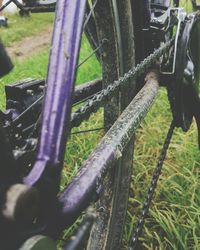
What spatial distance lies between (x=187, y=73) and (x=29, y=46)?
12.9 ft

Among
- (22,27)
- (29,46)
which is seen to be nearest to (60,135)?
(29,46)

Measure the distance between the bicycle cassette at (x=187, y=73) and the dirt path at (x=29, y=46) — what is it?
313cm


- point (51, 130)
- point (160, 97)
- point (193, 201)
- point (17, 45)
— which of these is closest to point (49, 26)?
point (17, 45)

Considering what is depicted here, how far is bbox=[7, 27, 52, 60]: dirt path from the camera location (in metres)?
5.07

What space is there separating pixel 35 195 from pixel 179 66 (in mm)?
1082

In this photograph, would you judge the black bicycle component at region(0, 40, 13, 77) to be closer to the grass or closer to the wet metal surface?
the wet metal surface

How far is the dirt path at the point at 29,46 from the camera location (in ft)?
16.7

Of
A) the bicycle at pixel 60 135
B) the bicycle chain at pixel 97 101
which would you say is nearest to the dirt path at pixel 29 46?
the bicycle at pixel 60 135

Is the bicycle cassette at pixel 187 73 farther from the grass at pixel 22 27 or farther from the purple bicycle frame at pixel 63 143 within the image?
the grass at pixel 22 27

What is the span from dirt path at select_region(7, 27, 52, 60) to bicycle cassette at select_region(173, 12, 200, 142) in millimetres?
3127

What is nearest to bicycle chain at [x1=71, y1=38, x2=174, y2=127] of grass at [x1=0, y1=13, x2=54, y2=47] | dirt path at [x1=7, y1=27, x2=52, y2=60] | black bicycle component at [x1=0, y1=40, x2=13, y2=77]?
black bicycle component at [x1=0, y1=40, x2=13, y2=77]

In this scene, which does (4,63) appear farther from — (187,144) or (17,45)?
(17,45)

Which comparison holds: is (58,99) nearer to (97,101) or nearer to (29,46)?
(97,101)

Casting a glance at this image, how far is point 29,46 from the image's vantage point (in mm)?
5469
